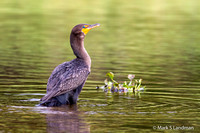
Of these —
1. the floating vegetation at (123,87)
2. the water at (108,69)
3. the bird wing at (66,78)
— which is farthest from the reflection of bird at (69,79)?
the floating vegetation at (123,87)

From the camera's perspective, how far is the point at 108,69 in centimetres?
1619

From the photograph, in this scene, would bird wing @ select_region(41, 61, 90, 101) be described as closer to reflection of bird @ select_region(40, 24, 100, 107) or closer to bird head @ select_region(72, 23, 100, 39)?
reflection of bird @ select_region(40, 24, 100, 107)

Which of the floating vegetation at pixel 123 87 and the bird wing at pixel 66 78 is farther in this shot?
the floating vegetation at pixel 123 87

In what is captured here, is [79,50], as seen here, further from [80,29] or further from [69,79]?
[69,79]

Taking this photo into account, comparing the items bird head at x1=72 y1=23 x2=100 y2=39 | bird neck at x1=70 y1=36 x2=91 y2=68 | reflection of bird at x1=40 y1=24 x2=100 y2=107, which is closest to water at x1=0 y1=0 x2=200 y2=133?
reflection of bird at x1=40 y1=24 x2=100 y2=107

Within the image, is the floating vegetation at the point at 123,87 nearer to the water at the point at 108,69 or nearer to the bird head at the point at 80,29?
the water at the point at 108,69

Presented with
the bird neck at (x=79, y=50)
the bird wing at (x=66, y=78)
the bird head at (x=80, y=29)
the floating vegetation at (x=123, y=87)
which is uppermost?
the bird head at (x=80, y=29)

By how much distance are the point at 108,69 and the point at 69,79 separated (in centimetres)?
519

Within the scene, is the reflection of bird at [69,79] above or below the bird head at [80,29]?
below

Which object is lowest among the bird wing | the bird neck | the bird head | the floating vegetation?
the floating vegetation

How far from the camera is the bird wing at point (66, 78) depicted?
10885 mm

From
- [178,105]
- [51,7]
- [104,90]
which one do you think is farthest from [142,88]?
[51,7]

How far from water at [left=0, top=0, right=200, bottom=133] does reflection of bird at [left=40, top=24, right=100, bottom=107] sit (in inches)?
11.6

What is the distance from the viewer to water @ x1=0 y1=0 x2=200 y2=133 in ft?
31.8
